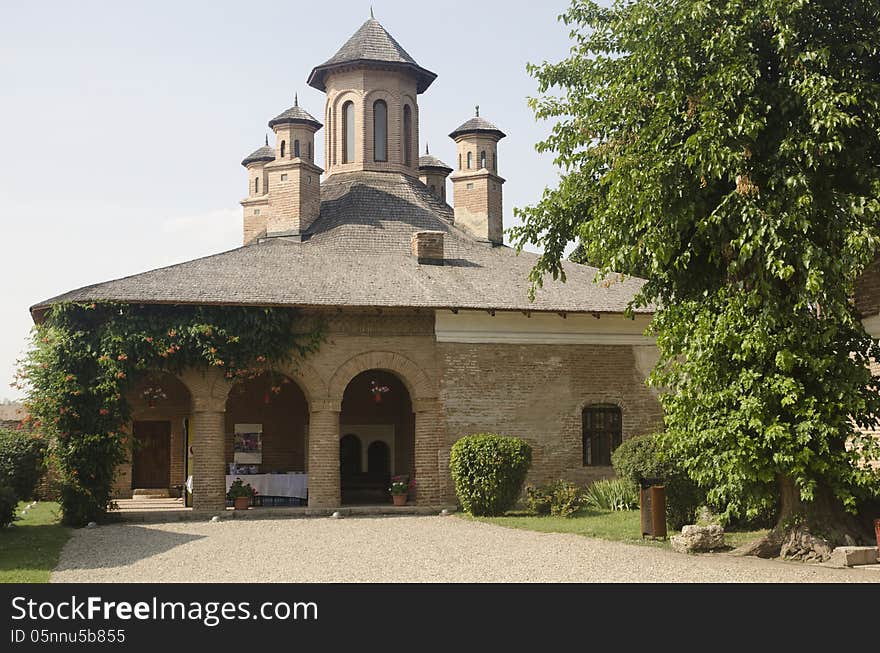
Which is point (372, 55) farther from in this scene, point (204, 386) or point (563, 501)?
point (563, 501)

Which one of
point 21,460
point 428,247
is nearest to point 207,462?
point 21,460

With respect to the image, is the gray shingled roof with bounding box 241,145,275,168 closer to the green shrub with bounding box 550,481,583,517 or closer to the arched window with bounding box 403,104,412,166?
the arched window with bounding box 403,104,412,166

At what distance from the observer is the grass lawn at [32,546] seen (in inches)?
486

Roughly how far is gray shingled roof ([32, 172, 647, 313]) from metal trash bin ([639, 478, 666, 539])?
6.86m

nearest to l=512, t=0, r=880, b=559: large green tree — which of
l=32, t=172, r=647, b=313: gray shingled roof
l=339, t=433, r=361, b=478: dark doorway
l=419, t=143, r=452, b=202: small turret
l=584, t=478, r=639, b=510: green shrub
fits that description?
l=584, t=478, r=639, b=510: green shrub

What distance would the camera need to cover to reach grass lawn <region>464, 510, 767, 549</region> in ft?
51.3

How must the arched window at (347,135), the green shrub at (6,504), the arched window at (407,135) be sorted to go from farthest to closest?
the arched window at (407,135) → the arched window at (347,135) → the green shrub at (6,504)

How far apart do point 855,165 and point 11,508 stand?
14.4 metres

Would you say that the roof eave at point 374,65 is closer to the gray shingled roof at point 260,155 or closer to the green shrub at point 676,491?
the gray shingled roof at point 260,155

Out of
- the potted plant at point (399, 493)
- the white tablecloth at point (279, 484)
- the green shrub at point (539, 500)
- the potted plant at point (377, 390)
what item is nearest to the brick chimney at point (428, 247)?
the potted plant at point (377, 390)

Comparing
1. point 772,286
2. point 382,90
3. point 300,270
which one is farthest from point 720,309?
point 382,90

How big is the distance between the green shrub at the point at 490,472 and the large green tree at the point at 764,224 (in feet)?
20.4

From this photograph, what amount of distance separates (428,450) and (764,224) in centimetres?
1091

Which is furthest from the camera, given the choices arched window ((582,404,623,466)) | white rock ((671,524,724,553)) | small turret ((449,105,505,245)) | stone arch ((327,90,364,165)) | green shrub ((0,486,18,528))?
stone arch ((327,90,364,165))
